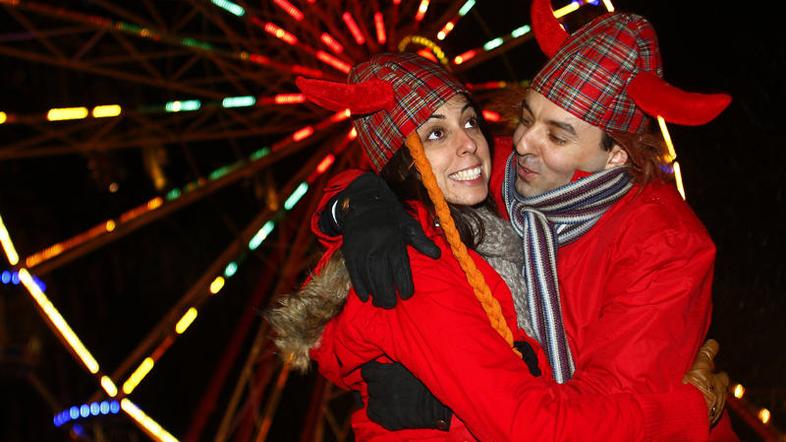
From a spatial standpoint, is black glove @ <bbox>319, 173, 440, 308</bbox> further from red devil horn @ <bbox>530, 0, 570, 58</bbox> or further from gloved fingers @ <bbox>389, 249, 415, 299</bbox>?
red devil horn @ <bbox>530, 0, 570, 58</bbox>

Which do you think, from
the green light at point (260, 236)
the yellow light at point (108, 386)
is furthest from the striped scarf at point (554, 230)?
the yellow light at point (108, 386)

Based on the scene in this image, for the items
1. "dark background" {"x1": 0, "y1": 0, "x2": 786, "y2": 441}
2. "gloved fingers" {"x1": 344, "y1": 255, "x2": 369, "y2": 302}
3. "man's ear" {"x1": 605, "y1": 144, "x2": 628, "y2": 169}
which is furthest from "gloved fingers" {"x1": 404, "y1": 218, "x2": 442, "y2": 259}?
"dark background" {"x1": 0, "y1": 0, "x2": 786, "y2": 441}

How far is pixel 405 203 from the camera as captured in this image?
2.16 m

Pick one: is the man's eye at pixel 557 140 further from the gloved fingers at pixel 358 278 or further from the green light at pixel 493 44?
the green light at pixel 493 44

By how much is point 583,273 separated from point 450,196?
378 mm

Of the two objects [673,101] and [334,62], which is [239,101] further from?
[673,101]

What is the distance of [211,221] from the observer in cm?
720

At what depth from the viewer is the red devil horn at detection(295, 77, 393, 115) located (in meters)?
2.10

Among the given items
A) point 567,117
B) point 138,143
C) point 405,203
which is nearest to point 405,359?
point 405,203

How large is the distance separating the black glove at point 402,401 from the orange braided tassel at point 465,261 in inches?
9.3

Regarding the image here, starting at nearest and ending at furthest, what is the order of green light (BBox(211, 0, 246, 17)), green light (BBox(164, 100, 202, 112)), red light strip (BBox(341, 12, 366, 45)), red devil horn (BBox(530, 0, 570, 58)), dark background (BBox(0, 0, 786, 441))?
red devil horn (BBox(530, 0, 570, 58))
dark background (BBox(0, 0, 786, 441))
red light strip (BBox(341, 12, 366, 45))
green light (BBox(211, 0, 246, 17))
green light (BBox(164, 100, 202, 112))

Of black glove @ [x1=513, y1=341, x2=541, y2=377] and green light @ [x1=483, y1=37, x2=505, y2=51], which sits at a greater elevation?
green light @ [x1=483, y1=37, x2=505, y2=51]

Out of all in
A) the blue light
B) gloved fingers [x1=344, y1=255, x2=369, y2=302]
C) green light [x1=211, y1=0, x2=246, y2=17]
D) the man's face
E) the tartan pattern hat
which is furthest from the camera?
the blue light

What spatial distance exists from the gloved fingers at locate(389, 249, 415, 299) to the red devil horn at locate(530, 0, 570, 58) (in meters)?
0.83
